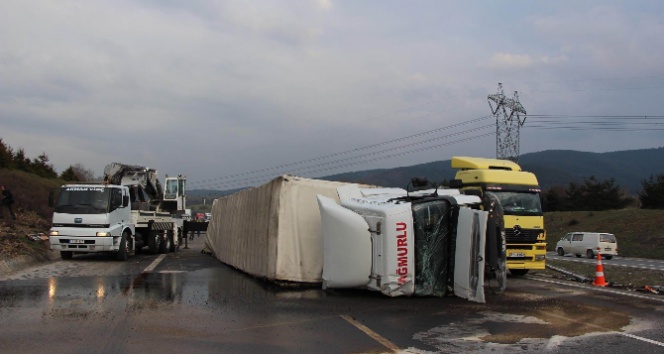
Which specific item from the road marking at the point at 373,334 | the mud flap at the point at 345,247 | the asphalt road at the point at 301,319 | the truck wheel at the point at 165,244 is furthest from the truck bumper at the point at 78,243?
the road marking at the point at 373,334

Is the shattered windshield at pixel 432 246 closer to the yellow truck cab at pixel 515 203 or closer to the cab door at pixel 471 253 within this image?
the cab door at pixel 471 253

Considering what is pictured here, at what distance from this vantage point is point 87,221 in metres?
18.3

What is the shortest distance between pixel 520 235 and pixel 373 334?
8.37m

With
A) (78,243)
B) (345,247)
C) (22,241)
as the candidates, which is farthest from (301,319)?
(22,241)

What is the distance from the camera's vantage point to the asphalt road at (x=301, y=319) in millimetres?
7062

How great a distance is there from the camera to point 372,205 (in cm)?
1105

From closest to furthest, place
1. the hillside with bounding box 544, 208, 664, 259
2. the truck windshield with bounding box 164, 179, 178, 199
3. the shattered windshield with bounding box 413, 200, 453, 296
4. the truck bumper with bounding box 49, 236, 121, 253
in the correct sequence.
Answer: the shattered windshield with bounding box 413, 200, 453, 296 < the truck bumper with bounding box 49, 236, 121, 253 < the truck windshield with bounding box 164, 179, 178, 199 < the hillside with bounding box 544, 208, 664, 259

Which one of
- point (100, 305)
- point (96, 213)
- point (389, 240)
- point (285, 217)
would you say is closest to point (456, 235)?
point (389, 240)

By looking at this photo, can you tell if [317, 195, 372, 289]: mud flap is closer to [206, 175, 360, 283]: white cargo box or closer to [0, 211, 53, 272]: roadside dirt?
[206, 175, 360, 283]: white cargo box

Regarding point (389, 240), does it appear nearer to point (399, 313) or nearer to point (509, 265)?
point (399, 313)

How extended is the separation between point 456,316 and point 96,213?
523 inches

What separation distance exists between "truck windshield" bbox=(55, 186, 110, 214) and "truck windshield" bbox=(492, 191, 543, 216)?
12.1 metres

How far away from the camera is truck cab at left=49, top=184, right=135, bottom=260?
18266 millimetres

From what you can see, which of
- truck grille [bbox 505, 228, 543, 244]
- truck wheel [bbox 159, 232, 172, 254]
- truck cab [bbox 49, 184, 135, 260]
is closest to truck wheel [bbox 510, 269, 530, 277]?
truck grille [bbox 505, 228, 543, 244]
